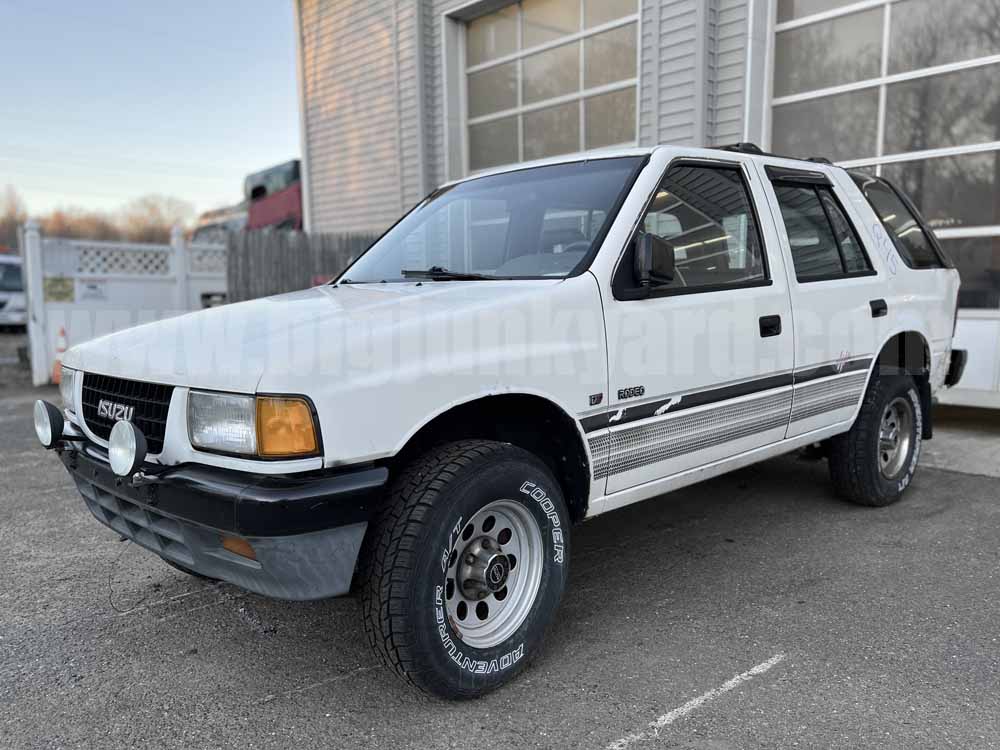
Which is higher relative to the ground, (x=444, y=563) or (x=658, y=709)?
(x=444, y=563)

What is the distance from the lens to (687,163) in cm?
341

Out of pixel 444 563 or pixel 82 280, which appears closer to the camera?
pixel 444 563

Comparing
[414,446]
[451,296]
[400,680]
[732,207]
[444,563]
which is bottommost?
[400,680]

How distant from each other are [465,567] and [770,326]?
1.84 meters

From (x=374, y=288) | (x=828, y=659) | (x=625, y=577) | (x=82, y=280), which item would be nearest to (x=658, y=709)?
(x=828, y=659)

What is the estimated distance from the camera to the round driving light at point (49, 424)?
9.29 feet

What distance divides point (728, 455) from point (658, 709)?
Answer: 1.35 meters

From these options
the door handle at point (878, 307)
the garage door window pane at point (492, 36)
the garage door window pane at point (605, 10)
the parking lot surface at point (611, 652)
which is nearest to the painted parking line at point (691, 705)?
the parking lot surface at point (611, 652)

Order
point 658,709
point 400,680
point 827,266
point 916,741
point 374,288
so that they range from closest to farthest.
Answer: point 916,741 < point 658,709 < point 400,680 < point 374,288 < point 827,266

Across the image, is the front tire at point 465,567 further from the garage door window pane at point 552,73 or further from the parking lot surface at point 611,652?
the garage door window pane at point 552,73

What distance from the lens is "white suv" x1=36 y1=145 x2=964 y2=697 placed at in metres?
2.27

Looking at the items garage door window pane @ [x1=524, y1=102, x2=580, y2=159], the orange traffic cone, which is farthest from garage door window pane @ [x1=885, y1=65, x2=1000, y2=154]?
the orange traffic cone

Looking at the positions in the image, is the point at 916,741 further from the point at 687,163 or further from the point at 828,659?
the point at 687,163

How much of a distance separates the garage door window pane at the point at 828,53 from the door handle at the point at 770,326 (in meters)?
5.15
